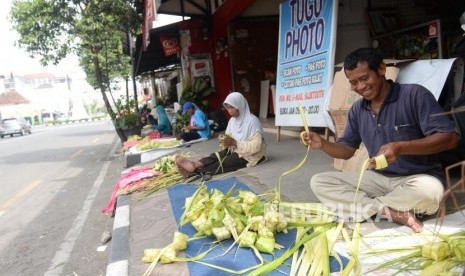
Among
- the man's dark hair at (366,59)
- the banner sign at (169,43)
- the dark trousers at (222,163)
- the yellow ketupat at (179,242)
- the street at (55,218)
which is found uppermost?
the banner sign at (169,43)

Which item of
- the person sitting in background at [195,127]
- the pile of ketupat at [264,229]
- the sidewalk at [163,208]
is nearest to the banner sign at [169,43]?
the person sitting in background at [195,127]

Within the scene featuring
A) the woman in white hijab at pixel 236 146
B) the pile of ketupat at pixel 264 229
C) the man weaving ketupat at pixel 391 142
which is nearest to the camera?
the pile of ketupat at pixel 264 229

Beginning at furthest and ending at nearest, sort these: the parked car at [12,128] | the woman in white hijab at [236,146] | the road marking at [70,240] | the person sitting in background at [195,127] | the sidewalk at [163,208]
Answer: the parked car at [12,128] < the person sitting in background at [195,127] < the woman in white hijab at [236,146] < the road marking at [70,240] < the sidewalk at [163,208]

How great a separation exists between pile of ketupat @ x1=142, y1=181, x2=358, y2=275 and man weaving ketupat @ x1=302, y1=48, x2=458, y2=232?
22 cm

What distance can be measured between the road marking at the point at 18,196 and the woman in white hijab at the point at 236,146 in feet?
12.3

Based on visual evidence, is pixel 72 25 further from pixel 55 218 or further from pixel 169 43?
pixel 55 218

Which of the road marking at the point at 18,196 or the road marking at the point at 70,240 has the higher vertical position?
the road marking at the point at 70,240

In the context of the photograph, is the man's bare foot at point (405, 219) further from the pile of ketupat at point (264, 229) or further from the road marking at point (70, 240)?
the road marking at point (70, 240)

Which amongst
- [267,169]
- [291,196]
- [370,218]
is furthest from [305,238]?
[267,169]

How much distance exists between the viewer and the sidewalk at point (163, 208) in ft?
9.82

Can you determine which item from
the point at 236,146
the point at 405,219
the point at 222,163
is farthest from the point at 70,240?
the point at 405,219

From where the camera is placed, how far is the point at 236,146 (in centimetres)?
552

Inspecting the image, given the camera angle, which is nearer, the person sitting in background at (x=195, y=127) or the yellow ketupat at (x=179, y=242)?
the yellow ketupat at (x=179, y=242)

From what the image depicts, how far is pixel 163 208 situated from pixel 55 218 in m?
2.67
